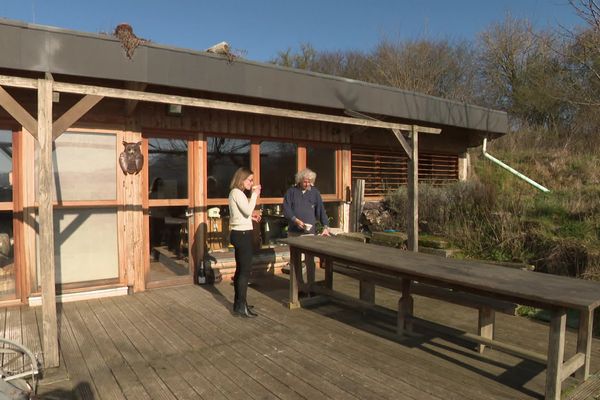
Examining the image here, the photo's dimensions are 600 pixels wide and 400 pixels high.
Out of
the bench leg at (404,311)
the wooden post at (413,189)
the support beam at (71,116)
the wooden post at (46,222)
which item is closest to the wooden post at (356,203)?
the wooden post at (413,189)

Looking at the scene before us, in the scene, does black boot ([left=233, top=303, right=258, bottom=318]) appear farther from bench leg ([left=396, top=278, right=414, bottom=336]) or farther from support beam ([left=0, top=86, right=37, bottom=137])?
support beam ([left=0, top=86, right=37, bottom=137])

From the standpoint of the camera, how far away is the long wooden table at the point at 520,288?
2.55 m

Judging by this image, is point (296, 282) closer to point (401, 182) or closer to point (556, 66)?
point (401, 182)

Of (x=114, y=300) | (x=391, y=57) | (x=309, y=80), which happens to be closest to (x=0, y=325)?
(x=114, y=300)

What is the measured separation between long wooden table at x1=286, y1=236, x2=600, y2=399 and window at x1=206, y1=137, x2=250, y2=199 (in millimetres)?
2375

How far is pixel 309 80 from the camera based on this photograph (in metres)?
5.72

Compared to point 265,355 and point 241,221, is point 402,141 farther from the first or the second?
point 265,355

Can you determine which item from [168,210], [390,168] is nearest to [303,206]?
[168,210]

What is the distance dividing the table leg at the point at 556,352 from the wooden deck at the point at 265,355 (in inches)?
6.3

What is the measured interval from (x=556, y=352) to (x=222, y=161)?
4.57 meters

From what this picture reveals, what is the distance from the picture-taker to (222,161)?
600cm

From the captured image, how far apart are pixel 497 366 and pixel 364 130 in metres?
4.95

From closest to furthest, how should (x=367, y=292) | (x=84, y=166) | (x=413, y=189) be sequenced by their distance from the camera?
1. (x=367, y=292)
2. (x=84, y=166)
3. (x=413, y=189)

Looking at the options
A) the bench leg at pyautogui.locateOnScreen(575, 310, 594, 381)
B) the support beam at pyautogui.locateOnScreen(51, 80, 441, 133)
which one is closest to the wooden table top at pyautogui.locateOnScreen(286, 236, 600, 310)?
the bench leg at pyautogui.locateOnScreen(575, 310, 594, 381)
